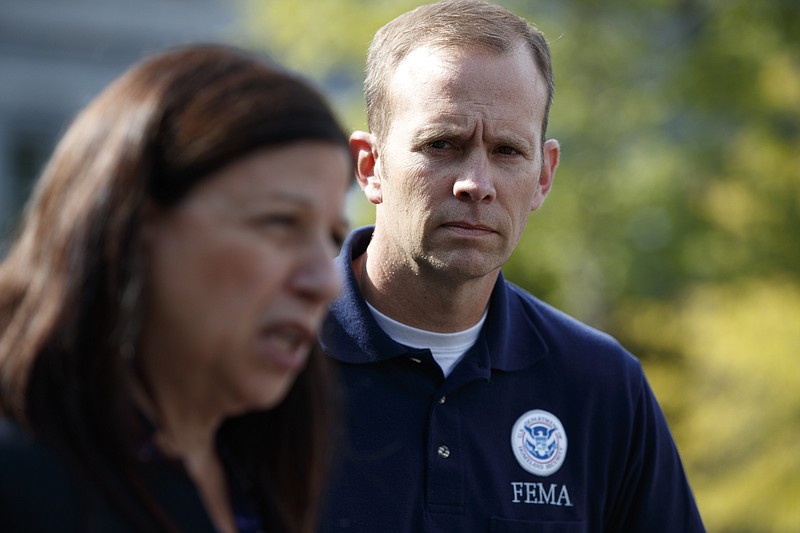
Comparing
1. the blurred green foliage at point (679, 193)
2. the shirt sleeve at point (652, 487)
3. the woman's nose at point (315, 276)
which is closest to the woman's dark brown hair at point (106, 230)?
the woman's nose at point (315, 276)

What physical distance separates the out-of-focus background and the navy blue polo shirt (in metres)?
6.88

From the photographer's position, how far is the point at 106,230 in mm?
1727

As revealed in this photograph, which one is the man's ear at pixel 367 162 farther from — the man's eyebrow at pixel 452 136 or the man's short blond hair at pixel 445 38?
the man's eyebrow at pixel 452 136

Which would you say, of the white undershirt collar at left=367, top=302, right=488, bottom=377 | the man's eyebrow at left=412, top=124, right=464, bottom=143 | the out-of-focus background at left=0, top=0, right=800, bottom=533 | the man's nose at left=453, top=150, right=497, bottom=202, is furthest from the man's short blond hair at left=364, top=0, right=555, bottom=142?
the out-of-focus background at left=0, top=0, right=800, bottom=533

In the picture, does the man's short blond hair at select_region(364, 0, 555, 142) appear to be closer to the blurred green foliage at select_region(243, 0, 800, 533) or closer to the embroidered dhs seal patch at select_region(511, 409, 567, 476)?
the embroidered dhs seal patch at select_region(511, 409, 567, 476)

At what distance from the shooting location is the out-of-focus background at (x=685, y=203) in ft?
33.3

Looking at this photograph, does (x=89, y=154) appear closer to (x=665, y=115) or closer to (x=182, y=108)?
(x=182, y=108)

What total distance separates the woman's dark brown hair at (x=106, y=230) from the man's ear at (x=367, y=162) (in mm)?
1551

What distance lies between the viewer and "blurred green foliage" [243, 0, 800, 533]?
1040cm

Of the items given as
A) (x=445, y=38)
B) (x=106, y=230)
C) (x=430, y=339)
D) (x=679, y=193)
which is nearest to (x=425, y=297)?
(x=430, y=339)

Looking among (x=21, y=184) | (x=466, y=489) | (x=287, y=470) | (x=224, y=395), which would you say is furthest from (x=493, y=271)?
(x=21, y=184)

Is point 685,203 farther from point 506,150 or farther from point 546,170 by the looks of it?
point 506,150

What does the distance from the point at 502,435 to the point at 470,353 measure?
9.0 inches

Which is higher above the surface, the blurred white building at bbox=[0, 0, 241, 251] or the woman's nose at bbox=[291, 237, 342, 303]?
the blurred white building at bbox=[0, 0, 241, 251]
